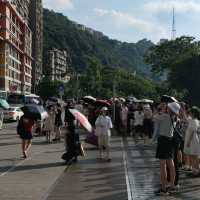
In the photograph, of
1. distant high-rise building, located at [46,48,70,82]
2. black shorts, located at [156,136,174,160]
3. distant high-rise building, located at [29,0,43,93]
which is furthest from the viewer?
distant high-rise building, located at [46,48,70,82]

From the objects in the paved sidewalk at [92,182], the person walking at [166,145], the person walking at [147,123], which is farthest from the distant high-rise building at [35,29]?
the person walking at [166,145]

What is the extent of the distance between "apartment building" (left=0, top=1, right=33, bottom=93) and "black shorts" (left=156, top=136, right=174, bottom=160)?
77588 mm

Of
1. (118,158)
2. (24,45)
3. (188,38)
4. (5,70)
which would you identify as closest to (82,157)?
(118,158)

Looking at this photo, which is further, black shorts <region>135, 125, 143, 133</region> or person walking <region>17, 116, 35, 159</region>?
black shorts <region>135, 125, 143, 133</region>

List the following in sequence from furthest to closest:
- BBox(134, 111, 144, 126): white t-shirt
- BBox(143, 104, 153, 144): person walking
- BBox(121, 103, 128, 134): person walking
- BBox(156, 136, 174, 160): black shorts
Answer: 1. BBox(121, 103, 128, 134): person walking
2. BBox(134, 111, 144, 126): white t-shirt
3. BBox(143, 104, 153, 144): person walking
4. BBox(156, 136, 174, 160): black shorts

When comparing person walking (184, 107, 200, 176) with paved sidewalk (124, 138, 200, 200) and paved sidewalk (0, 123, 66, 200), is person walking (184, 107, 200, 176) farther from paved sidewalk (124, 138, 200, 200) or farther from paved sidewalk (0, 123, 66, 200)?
paved sidewalk (0, 123, 66, 200)

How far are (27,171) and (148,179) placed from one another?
10.6ft

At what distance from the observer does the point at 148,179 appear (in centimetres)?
1366

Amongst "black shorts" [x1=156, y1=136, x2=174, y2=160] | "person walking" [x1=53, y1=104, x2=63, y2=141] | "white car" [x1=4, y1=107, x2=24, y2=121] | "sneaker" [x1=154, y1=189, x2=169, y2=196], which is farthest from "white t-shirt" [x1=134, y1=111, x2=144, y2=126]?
"white car" [x1=4, y1=107, x2=24, y2=121]

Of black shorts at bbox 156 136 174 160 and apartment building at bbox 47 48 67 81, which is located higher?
apartment building at bbox 47 48 67 81

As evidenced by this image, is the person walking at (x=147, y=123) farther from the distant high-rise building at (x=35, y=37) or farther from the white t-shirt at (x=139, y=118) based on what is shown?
the distant high-rise building at (x=35, y=37)

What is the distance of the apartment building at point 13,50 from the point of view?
107 meters

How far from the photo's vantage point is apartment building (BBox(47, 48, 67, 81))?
185975 mm

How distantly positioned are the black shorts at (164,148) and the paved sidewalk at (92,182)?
1.03 metres
